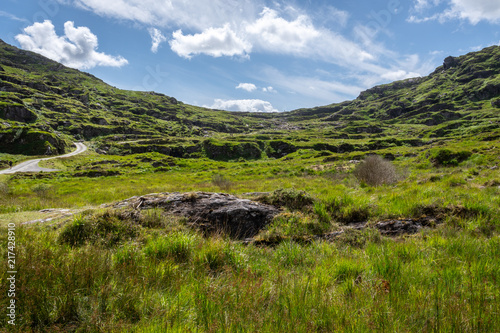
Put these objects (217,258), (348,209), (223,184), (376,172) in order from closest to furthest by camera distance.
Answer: (217,258) → (348,209) → (376,172) → (223,184)

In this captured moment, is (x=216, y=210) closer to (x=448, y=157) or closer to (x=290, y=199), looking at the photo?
(x=290, y=199)

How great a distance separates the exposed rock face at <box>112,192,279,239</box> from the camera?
798cm

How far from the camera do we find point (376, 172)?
62.8ft

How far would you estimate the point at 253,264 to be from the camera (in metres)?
4.35

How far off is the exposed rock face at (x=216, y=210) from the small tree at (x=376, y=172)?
12971 millimetres

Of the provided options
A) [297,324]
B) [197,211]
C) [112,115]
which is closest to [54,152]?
[112,115]

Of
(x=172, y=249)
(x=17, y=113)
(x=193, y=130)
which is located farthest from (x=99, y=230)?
(x=193, y=130)

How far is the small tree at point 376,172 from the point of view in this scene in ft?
60.1

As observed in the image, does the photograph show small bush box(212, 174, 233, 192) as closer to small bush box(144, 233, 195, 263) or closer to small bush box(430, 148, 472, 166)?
small bush box(144, 233, 195, 263)

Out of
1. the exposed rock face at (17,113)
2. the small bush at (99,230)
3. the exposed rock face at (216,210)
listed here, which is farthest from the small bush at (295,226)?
the exposed rock face at (17,113)

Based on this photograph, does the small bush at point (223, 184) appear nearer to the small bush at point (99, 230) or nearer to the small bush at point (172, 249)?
the small bush at point (99, 230)

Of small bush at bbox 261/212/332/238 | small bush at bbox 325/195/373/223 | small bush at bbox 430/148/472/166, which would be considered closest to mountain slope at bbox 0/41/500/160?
small bush at bbox 430/148/472/166

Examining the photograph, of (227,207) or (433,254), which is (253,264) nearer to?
(433,254)

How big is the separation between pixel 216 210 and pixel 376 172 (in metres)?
16.4
